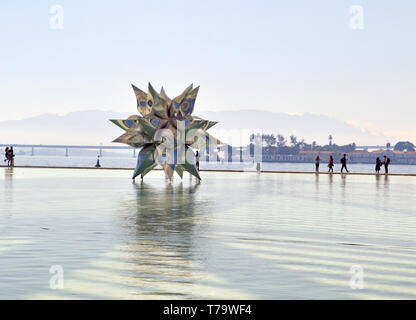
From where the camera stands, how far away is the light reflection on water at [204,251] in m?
7.96

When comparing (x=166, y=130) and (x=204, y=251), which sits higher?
(x=166, y=130)

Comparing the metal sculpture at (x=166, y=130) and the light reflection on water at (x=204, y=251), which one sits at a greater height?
the metal sculpture at (x=166, y=130)

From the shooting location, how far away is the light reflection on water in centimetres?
796

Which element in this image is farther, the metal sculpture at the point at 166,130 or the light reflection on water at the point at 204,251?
the metal sculpture at the point at 166,130

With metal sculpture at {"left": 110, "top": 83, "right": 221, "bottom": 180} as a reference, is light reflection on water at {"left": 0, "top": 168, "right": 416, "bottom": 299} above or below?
below

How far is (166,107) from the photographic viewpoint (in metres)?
33.8

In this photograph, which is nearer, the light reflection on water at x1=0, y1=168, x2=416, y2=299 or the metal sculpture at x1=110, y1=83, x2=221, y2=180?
the light reflection on water at x1=0, y1=168, x2=416, y2=299

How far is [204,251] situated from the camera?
1096 cm

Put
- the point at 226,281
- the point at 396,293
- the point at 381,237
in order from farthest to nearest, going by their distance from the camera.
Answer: the point at 381,237 < the point at 226,281 < the point at 396,293

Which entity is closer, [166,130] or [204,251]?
[204,251]
